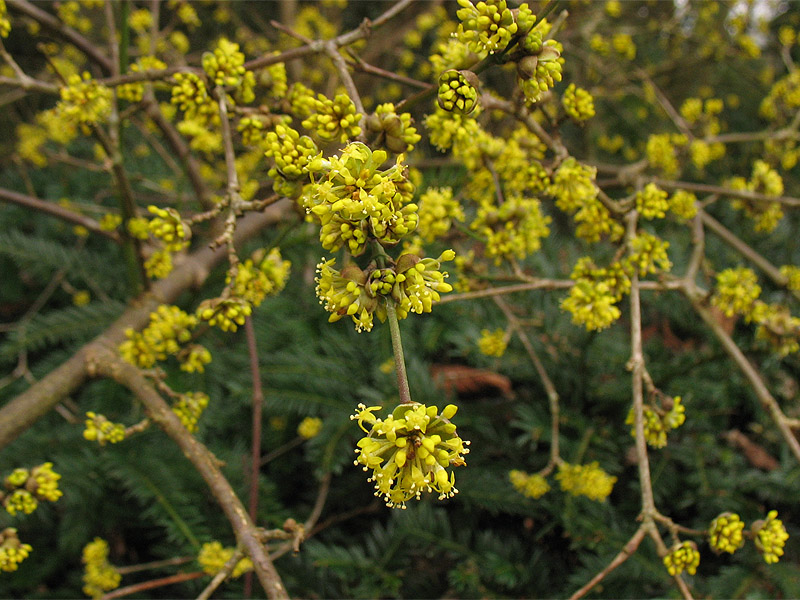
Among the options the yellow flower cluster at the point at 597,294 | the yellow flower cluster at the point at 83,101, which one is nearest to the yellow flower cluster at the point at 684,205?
the yellow flower cluster at the point at 597,294

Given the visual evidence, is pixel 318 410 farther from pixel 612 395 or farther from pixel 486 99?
pixel 486 99

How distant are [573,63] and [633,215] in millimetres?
2387

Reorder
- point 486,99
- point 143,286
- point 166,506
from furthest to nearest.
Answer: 1. point 143,286
2. point 166,506
3. point 486,99

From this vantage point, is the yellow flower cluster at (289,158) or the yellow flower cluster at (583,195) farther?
the yellow flower cluster at (583,195)

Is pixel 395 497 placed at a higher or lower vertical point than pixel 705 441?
lower

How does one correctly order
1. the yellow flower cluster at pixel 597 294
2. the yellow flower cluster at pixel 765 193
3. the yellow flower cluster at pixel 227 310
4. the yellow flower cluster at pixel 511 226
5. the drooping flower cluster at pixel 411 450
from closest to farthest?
the drooping flower cluster at pixel 411 450 < the yellow flower cluster at pixel 227 310 < the yellow flower cluster at pixel 597 294 < the yellow flower cluster at pixel 511 226 < the yellow flower cluster at pixel 765 193

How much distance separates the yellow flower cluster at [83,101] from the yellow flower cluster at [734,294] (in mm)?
1381

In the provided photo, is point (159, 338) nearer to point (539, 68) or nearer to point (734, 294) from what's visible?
point (539, 68)

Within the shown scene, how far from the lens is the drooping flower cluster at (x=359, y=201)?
0.66m

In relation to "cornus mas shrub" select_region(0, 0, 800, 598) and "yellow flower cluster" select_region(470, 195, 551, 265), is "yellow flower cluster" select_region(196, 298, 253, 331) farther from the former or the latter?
"yellow flower cluster" select_region(470, 195, 551, 265)

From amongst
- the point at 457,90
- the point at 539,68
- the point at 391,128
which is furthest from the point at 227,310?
the point at 539,68

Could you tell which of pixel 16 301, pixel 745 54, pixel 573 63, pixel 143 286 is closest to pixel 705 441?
pixel 143 286

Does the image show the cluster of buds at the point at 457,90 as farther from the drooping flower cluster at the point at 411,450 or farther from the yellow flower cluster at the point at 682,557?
the yellow flower cluster at the point at 682,557

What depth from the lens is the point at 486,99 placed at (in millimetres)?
1119
